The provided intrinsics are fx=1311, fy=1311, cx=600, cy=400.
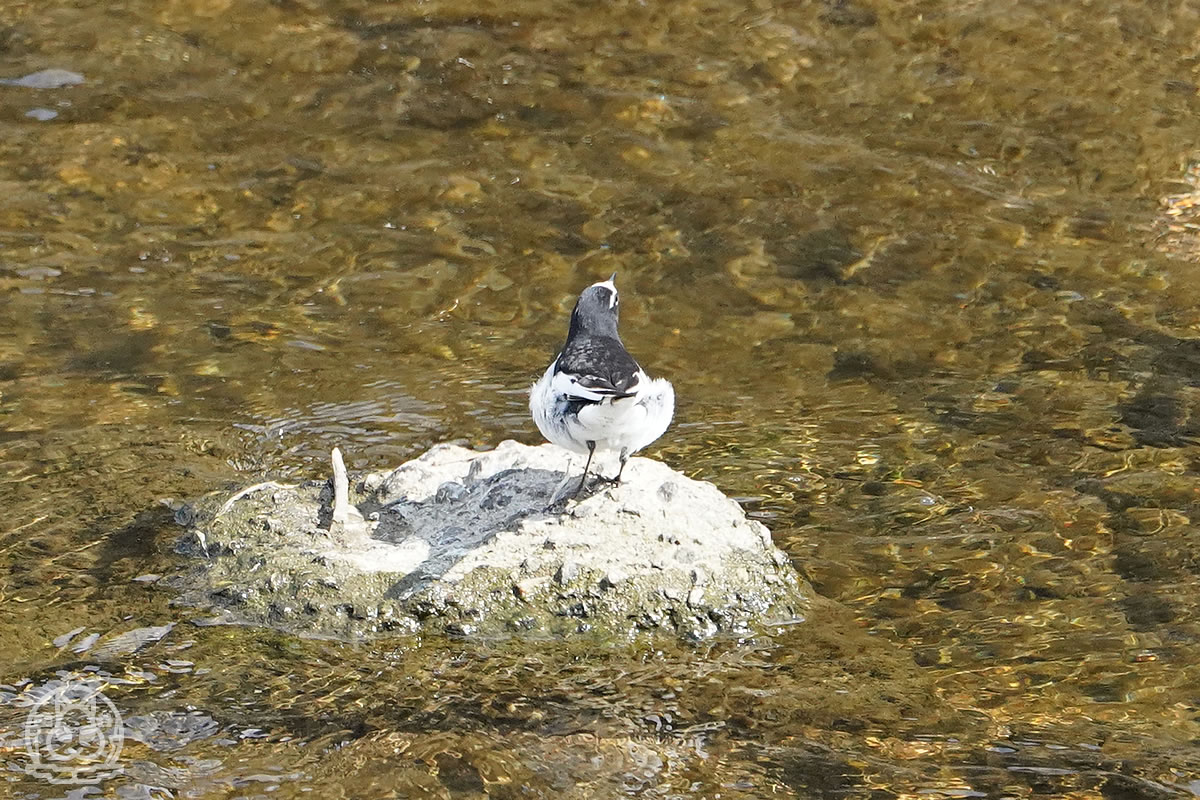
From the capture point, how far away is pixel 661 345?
8320 mm

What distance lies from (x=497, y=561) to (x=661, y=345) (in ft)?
10.7

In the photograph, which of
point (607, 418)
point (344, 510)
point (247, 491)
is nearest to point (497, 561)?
point (607, 418)

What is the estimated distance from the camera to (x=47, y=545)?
5.96 m

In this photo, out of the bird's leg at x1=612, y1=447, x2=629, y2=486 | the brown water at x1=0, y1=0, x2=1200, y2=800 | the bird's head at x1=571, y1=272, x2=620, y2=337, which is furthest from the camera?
the bird's head at x1=571, y1=272, x2=620, y2=337

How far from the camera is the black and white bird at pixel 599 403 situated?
17.5 feet

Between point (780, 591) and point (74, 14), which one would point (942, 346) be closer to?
point (780, 591)

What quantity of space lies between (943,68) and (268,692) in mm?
8581

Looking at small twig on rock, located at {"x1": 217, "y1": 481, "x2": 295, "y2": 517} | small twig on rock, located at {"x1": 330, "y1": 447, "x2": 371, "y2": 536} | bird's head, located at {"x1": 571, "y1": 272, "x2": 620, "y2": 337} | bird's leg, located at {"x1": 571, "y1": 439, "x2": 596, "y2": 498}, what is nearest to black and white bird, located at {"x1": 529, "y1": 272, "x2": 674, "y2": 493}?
bird's leg, located at {"x1": 571, "y1": 439, "x2": 596, "y2": 498}

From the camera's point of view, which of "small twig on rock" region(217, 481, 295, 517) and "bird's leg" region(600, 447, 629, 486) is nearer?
"bird's leg" region(600, 447, 629, 486)

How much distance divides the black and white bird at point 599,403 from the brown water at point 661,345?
3.02 ft

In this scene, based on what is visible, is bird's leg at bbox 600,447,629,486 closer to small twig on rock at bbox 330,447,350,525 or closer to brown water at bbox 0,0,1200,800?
brown water at bbox 0,0,1200,800

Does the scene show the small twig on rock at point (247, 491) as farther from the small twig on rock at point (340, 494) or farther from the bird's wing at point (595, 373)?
the bird's wing at point (595, 373)

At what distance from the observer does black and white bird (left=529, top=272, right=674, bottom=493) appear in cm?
532

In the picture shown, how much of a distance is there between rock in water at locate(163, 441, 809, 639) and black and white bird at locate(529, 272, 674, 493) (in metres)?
0.26
